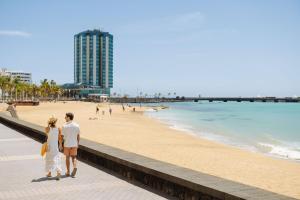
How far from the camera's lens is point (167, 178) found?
706 cm

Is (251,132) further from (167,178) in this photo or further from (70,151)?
(167,178)

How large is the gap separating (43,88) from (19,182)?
18315 cm

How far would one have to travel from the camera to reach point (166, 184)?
23.4ft

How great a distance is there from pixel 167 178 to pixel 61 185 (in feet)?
7.29

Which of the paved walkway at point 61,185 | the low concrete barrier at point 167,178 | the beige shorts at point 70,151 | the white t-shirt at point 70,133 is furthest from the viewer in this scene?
the beige shorts at point 70,151

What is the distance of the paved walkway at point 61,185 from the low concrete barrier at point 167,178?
242 millimetres

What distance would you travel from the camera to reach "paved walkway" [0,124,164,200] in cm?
703

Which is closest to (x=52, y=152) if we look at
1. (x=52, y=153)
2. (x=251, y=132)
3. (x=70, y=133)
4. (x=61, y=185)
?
(x=52, y=153)

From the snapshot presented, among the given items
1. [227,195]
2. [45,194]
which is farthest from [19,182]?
[227,195]

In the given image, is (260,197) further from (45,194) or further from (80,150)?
(80,150)

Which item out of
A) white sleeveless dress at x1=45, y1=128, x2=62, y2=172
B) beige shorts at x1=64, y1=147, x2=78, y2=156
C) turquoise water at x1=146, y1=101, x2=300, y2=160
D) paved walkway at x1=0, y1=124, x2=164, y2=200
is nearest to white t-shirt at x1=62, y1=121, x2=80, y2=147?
beige shorts at x1=64, y1=147, x2=78, y2=156

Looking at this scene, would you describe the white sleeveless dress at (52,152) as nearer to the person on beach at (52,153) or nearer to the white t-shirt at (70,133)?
the person on beach at (52,153)

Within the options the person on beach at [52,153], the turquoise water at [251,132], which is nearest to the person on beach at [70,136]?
the person on beach at [52,153]

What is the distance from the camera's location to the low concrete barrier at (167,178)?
563 centimetres
